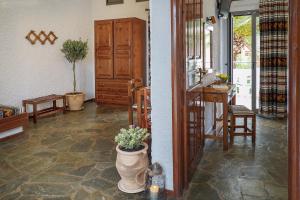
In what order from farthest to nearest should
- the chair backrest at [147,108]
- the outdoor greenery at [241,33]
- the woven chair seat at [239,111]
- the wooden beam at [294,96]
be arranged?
the outdoor greenery at [241,33] < the woven chair seat at [239,111] < the chair backrest at [147,108] < the wooden beam at [294,96]

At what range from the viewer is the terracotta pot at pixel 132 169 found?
2588 millimetres

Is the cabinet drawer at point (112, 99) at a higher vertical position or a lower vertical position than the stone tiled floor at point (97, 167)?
higher

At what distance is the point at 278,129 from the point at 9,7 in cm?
539

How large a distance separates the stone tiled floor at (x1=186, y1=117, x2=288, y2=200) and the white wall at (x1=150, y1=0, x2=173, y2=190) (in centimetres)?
45

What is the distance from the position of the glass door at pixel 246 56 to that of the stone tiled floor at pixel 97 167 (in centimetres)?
169

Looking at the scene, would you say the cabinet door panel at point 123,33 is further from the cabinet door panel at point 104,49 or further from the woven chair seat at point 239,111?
the woven chair seat at point 239,111

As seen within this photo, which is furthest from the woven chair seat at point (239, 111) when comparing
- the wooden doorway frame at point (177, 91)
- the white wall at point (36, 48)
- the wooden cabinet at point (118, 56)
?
the white wall at point (36, 48)

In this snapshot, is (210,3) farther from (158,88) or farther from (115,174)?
(115,174)

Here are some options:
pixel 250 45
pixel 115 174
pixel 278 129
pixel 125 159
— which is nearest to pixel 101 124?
pixel 115 174

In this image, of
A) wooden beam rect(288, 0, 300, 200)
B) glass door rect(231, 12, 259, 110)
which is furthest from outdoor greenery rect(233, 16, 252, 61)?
wooden beam rect(288, 0, 300, 200)

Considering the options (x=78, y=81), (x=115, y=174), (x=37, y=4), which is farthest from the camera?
(x=78, y=81)

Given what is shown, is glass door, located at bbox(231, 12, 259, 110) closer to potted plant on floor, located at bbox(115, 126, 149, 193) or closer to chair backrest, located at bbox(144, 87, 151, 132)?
chair backrest, located at bbox(144, 87, 151, 132)

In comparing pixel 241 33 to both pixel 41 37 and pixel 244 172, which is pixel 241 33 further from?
pixel 41 37

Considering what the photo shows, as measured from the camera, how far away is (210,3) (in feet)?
15.6
